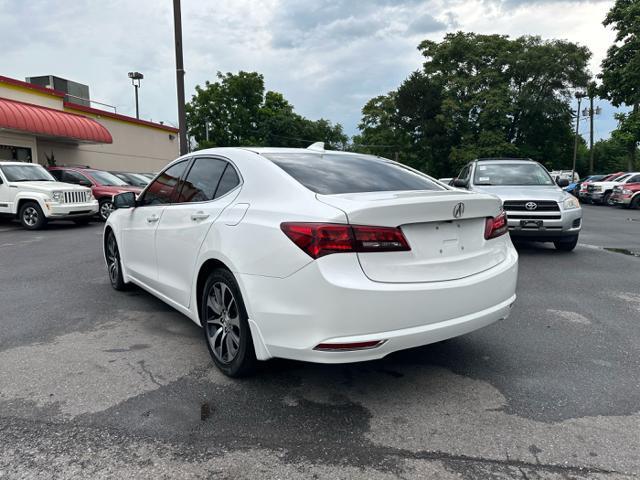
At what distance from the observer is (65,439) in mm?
2514

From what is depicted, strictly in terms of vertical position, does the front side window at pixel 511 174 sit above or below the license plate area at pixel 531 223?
above

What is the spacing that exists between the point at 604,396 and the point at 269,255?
7.33ft

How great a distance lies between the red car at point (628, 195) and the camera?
20.9 m

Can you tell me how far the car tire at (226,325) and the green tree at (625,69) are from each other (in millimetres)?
27953

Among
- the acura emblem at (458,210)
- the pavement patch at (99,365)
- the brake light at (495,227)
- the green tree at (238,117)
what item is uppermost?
the green tree at (238,117)

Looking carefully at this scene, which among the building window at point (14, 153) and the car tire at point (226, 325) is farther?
the building window at point (14, 153)

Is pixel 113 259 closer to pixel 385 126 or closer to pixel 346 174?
pixel 346 174

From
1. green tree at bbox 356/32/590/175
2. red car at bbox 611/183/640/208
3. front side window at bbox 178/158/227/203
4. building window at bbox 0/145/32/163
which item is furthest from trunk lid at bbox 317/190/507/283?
Answer: green tree at bbox 356/32/590/175

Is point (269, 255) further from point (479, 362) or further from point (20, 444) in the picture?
point (479, 362)

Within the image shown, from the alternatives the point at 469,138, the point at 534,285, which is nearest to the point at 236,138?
the point at 469,138

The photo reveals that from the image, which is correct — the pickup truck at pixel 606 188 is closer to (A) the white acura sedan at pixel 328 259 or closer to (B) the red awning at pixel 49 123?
(A) the white acura sedan at pixel 328 259

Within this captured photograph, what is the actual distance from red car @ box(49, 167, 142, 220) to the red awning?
387 cm

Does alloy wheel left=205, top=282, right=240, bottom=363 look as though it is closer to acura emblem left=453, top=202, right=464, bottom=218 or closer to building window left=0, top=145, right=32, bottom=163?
acura emblem left=453, top=202, right=464, bottom=218

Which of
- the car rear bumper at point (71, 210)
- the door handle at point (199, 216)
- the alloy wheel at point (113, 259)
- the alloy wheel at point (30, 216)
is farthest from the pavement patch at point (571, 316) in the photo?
the alloy wheel at point (30, 216)
